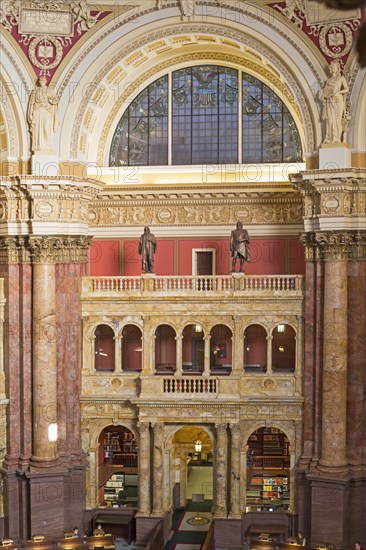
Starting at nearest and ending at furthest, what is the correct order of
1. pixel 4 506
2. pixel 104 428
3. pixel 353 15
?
pixel 353 15
pixel 4 506
pixel 104 428

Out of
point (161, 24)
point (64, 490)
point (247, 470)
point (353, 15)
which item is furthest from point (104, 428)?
point (353, 15)

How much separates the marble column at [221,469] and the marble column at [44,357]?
21.1ft

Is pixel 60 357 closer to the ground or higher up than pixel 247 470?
higher up

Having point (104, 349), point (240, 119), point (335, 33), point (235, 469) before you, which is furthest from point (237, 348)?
point (335, 33)

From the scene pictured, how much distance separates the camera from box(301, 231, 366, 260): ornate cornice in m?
27.4

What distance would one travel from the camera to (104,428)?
3180cm

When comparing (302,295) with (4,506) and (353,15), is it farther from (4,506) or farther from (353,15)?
(4,506)

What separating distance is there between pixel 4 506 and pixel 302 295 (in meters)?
14.2

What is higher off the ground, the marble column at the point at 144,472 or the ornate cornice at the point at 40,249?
the ornate cornice at the point at 40,249

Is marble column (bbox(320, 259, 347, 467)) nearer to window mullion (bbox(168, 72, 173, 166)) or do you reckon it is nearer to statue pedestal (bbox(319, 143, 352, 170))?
statue pedestal (bbox(319, 143, 352, 170))

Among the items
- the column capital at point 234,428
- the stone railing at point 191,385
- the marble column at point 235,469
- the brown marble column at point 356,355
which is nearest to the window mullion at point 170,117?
the stone railing at point 191,385

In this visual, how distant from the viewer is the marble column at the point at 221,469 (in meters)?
29.1

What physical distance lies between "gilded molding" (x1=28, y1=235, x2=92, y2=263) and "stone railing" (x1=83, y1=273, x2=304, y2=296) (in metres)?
1.14

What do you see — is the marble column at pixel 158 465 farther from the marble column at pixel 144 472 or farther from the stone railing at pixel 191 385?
the stone railing at pixel 191 385
